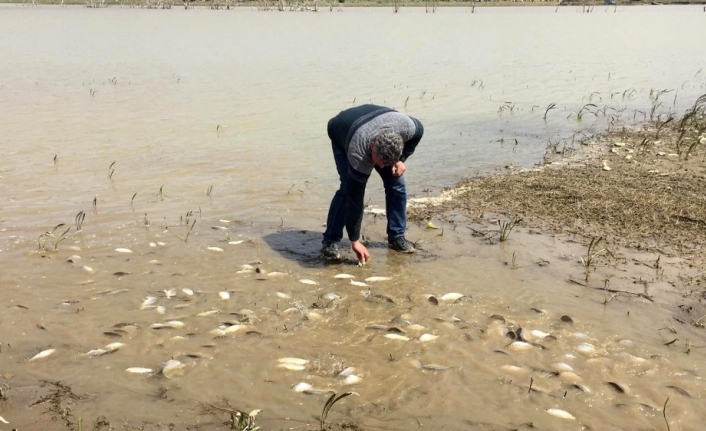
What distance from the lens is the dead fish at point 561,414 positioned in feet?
12.5

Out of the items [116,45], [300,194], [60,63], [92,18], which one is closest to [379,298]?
[300,194]

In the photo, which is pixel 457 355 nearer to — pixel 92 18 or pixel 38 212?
pixel 38 212

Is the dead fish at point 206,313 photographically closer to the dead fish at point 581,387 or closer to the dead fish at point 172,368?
the dead fish at point 172,368

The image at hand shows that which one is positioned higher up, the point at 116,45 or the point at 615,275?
the point at 116,45

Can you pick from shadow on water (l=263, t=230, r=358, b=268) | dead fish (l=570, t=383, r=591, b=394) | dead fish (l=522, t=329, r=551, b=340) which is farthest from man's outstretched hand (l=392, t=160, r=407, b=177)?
dead fish (l=570, t=383, r=591, b=394)

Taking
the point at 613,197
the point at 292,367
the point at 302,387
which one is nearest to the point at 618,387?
the point at 302,387

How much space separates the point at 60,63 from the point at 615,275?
20998 mm

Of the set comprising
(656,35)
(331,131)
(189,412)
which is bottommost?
(189,412)

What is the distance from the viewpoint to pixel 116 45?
27.2 metres

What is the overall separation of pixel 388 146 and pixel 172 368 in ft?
8.43

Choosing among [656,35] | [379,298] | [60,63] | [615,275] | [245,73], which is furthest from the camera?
[656,35]

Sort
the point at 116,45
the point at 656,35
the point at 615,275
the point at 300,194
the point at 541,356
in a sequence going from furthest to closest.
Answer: the point at 656,35 → the point at 116,45 → the point at 300,194 → the point at 615,275 → the point at 541,356

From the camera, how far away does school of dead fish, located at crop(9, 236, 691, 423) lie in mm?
4172

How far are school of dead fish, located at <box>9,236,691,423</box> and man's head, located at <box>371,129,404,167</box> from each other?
1287 millimetres
